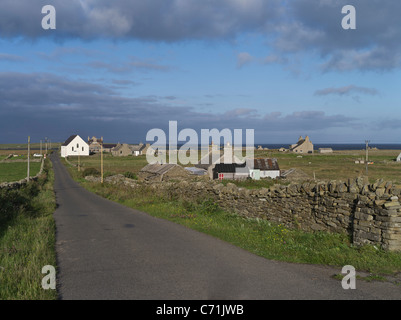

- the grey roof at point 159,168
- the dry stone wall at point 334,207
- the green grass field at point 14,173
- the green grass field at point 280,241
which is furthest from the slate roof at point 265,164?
the dry stone wall at point 334,207

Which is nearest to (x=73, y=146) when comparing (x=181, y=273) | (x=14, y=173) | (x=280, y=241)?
(x=14, y=173)

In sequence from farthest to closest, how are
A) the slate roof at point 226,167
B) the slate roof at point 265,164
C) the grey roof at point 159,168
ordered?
the slate roof at point 265,164
the slate roof at point 226,167
the grey roof at point 159,168

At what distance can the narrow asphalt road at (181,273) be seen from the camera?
19.4ft

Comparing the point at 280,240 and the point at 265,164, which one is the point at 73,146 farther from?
the point at 280,240

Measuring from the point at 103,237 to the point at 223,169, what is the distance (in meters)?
42.0

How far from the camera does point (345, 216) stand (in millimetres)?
9508

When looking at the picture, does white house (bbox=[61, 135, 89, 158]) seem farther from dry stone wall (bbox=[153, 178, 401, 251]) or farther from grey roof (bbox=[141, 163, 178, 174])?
dry stone wall (bbox=[153, 178, 401, 251])

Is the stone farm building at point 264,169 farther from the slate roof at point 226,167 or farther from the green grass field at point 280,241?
the green grass field at point 280,241

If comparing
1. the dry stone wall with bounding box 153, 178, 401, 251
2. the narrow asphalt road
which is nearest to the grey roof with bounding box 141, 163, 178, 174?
the dry stone wall with bounding box 153, 178, 401, 251

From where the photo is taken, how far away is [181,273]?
→ 711cm

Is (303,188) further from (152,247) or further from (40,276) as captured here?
(40,276)
